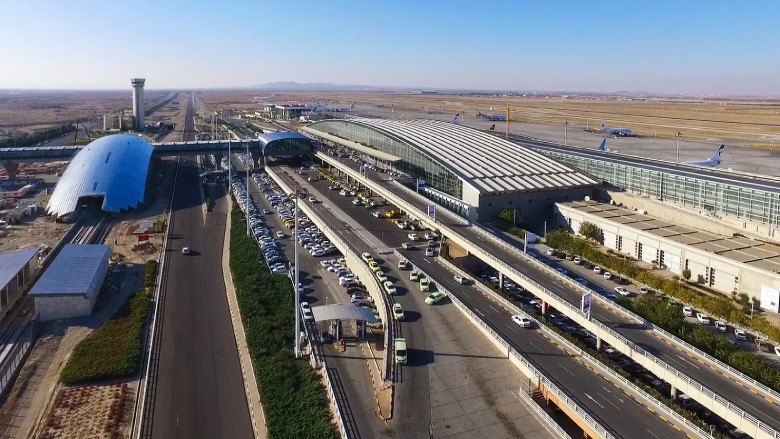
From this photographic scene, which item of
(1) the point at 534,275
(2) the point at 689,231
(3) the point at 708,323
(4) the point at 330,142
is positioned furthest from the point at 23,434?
(4) the point at 330,142

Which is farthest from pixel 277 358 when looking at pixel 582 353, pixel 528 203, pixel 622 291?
pixel 528 203

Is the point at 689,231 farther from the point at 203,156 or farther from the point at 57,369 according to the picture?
the point at 203,156

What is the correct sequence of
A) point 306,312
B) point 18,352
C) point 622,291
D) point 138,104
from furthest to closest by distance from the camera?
point 138,104 → point 622,291 → point 306,312 → point 18,352

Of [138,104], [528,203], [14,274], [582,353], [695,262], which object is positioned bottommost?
[582,353]

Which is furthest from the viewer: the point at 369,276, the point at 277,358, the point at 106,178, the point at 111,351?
the point at 106,178

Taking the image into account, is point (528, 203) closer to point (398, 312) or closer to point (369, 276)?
point (369, 276)

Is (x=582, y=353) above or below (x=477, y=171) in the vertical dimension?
below

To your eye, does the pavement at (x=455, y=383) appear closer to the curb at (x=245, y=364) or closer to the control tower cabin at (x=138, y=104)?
the curb at (x=245, y=364)
